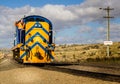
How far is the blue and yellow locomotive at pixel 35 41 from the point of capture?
26.8 meters

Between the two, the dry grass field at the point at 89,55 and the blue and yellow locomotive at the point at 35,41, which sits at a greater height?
the blue and yellow locomotive at the point at 35,41

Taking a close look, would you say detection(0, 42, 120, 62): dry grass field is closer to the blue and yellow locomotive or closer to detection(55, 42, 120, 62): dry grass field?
detection(55, 42, 120, 62): dry grass field

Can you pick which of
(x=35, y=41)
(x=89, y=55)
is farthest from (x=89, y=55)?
(x=35, y=41)

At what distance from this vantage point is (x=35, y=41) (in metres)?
27.4

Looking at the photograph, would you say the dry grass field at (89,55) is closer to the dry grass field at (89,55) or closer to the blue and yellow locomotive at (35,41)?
the dry grass field at (89,55)

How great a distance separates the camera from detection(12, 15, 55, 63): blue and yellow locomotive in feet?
88.1

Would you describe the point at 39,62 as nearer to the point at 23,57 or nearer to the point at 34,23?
the point at 23,57

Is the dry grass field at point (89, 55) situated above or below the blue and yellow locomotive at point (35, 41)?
below

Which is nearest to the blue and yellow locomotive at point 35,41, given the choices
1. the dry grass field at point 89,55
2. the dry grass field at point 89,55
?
the dry grass field at point 89,55

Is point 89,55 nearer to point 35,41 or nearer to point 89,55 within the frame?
point 89,55

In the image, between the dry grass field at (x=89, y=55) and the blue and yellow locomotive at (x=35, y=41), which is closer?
the blue and yellow locomotive at (x=35, y=41)

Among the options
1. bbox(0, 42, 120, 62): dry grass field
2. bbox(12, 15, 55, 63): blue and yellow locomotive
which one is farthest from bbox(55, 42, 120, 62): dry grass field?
→ bbox(12, 15, 55, 63): blue and yellow locomotive

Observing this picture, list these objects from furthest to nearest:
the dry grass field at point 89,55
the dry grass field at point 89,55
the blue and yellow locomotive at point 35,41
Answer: the dry grass field at point 89,55, the dry grass field at point 89,55, the blue and yellow locomotive at point 35,41

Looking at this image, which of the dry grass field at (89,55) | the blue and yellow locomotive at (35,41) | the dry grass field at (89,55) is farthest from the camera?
the dry grass field at (89,55)
